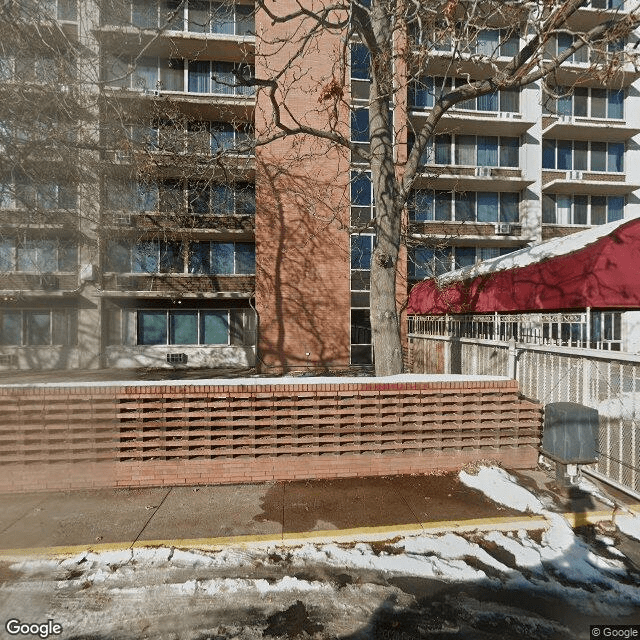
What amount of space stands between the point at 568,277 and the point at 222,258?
1392 cm

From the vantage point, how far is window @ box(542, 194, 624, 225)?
60.4 feet

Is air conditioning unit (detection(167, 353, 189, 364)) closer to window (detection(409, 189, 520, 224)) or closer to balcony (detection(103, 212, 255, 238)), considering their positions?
balcony (detection(103, 212, 255, 238))

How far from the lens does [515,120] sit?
17219 millimetres

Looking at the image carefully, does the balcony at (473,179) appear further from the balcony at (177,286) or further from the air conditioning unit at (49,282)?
the air conditioning unit at (49,282)

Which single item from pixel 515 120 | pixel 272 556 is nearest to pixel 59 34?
pixel 272 556

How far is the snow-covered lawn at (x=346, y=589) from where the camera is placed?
267 cm

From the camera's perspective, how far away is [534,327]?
289 inches

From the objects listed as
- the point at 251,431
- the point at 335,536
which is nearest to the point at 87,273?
the point at 251,431

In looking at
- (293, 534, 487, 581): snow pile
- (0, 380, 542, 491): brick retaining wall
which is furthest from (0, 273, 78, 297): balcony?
(293, 534, 487, 581): snow pile

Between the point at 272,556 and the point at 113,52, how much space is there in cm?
885

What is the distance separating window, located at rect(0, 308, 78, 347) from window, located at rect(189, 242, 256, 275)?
6.09 meters

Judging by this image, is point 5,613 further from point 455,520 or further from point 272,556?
point 455,520

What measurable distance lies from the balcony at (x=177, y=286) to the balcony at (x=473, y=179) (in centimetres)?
972

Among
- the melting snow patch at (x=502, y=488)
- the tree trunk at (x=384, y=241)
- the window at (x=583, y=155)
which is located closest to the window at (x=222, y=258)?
the tree trunk at (x=384, y=241)
